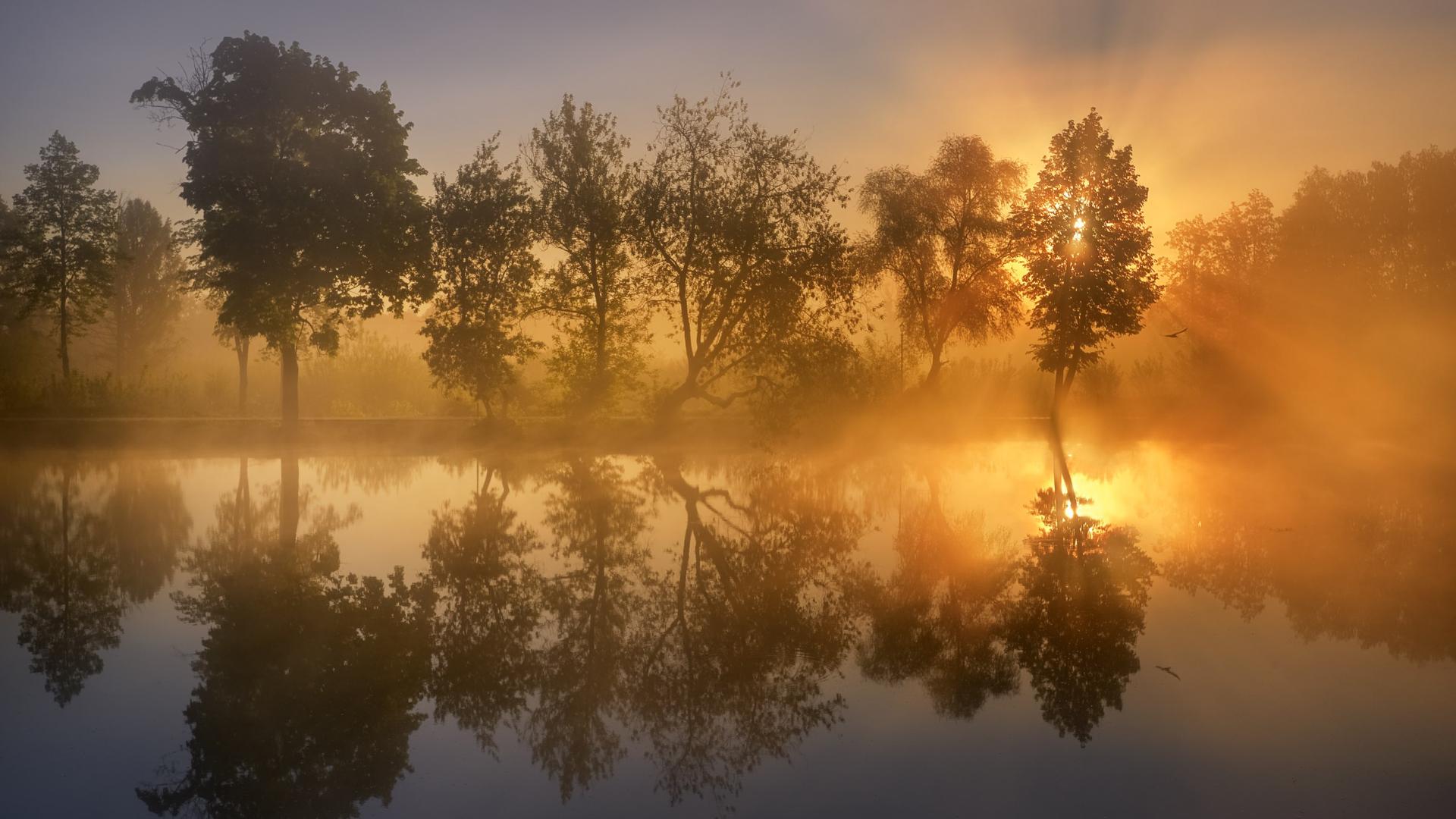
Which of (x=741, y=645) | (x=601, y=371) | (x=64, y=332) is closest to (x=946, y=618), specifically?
(x=741, y=645)

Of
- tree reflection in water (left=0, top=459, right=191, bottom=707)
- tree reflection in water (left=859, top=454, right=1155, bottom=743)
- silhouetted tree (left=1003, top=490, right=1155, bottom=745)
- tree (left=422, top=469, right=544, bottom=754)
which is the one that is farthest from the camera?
tree reflection in water (left=0, top=459, right=191, bottom=707)

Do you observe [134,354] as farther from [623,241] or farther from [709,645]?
[709,645]

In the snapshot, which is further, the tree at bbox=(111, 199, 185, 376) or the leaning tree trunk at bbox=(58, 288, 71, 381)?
the tree at bbox=(111, 199, 185, 376)

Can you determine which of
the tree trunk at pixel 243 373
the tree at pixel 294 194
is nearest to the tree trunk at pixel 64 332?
the tree trunk at pixel 243 373

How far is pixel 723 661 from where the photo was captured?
835cm

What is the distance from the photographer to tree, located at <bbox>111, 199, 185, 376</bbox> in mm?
58094

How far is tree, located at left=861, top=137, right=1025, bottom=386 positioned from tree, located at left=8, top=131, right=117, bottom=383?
32.2 m

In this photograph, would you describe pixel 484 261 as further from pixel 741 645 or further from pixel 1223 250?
pixel 1223 250

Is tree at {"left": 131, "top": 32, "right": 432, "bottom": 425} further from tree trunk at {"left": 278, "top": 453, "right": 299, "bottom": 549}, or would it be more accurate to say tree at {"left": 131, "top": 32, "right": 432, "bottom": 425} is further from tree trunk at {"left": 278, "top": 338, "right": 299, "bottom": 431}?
tree trunk at {"left": 278, "top": 453, "right": 299, "bottom": 549}

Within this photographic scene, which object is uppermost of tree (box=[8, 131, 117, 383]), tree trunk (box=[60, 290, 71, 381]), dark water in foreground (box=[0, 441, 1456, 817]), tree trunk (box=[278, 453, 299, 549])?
tree (box=[8, 131, 117, 383])

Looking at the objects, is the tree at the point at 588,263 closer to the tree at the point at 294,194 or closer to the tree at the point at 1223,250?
the tree at the point at 294,194

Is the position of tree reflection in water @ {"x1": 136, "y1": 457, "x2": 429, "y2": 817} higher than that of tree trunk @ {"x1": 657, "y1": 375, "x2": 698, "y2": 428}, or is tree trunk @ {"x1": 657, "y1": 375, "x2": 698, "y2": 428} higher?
tree trunk @ {"x1": 657, "y1": 375, "x2": 698, "y2": 428}

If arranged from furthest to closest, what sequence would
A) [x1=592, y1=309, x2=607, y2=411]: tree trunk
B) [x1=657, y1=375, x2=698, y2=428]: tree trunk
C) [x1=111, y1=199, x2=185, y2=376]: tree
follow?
1. [x1=111, y1=199, x2=185, y2=376]: tree
2. [x1=657, y1=375, x2=698, y2=428]: tree trunk
3. [x1=592, y1=309, x2=607, y2=411]: tree trunk

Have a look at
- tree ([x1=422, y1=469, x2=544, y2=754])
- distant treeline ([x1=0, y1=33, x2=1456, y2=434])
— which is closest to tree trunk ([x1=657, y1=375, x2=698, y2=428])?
distant treeline ([x1=0, y1=33, x2=1456, y2=434])
